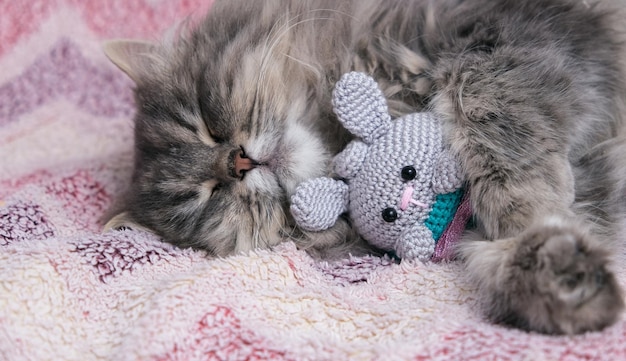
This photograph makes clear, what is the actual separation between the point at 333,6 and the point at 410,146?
591mm

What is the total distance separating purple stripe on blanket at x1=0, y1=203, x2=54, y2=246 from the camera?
1621 mm

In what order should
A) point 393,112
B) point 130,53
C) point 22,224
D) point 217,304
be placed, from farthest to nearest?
point 130,53
point 22,224
point 393,112
point 217,304

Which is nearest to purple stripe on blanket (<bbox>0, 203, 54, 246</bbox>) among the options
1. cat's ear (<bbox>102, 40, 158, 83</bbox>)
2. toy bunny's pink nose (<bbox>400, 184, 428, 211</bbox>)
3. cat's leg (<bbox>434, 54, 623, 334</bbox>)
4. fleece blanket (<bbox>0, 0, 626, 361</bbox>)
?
fleece blanket (<bbox>0, 0, 626, 361</bbox>)

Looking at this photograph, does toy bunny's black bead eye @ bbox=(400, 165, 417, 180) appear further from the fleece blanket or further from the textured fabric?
the fleece blanket

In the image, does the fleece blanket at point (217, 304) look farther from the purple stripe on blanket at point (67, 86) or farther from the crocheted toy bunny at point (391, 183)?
the purple stripe on blanket at point (67, 86)

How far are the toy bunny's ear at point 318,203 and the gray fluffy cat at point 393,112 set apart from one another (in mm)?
82

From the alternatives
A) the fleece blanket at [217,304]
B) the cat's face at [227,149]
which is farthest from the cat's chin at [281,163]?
the fleece blanket at [217,304]

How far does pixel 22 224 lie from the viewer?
5.56ft

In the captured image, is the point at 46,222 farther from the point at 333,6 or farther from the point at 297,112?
the point at 333,6

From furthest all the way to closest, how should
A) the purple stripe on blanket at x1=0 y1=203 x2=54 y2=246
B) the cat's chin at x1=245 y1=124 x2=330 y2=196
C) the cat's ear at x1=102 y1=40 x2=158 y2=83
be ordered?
1. the cat's ear at x1=102 y1=40 x2=158 y2=83
2. the purple stripe on blanket at x1=0 y1=203 x2=54 y2=246
3. the cat's chin at x1=245 y1=124 x2=330 y2=196

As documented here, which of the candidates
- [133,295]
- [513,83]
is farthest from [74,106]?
[513,83]

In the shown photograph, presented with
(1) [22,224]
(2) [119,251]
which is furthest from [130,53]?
(2) [119,251]

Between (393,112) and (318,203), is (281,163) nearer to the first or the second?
(318,203)

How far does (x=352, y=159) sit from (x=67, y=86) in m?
1.51
